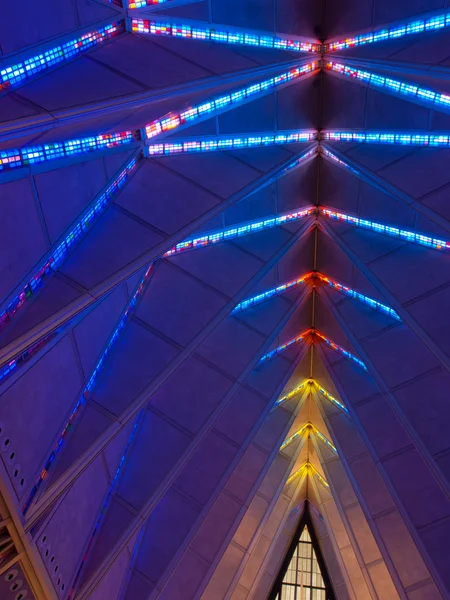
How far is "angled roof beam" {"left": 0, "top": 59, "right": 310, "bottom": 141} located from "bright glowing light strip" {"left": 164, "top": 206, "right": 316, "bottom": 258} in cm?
418

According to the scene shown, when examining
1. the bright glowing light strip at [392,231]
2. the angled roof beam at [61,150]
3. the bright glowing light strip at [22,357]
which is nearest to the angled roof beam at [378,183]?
the bright glowing light strip at [392,231]

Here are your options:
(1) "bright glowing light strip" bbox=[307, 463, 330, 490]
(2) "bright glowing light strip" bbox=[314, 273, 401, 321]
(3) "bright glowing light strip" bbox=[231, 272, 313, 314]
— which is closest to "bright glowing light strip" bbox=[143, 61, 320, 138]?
(3) "bright glowing light strip" bbox=[231, 272, 313, 314]

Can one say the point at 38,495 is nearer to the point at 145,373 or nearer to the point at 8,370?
the point at 8,370

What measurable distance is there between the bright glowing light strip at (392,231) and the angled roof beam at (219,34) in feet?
14.9

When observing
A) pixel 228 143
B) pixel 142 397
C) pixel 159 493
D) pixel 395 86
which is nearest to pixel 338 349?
pixel 228 143

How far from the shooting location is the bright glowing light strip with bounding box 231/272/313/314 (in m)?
19.2

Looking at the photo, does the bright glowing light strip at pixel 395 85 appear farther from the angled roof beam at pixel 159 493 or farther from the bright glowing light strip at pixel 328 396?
the bright glowing light strip at pixel 328 396

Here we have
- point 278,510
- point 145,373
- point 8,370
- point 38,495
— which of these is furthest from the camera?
point 278,510

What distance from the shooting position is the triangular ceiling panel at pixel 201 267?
1213cm

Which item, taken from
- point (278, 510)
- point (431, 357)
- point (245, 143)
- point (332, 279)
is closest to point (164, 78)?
point (245, 143)

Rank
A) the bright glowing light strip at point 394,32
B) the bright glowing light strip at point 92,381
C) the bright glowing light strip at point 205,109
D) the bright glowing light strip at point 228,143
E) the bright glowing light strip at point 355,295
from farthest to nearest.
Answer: the bright glowing light strip at point 355,295
the bright glowing light strip at point 228,143
the bright glowing light strip at point 205,109
the bright glowing light strip at point 394,32
the bright glowing light strip at point 92,381

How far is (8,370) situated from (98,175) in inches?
187

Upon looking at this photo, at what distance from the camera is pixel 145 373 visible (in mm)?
15305

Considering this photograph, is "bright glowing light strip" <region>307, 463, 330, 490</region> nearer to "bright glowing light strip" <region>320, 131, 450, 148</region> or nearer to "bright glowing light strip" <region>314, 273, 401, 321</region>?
"bright glowing light strip" <region>314, 273, 401, 321</region>
